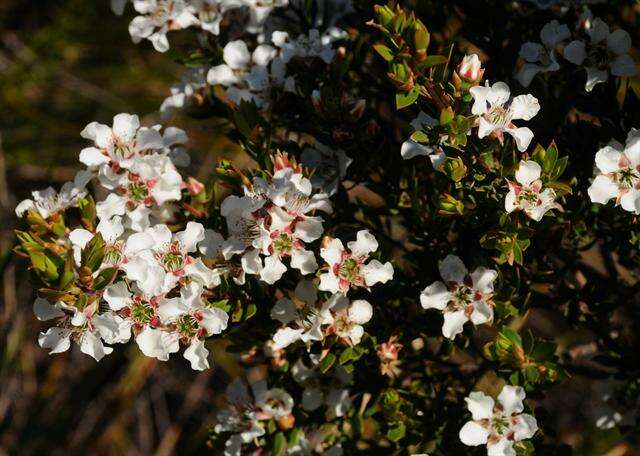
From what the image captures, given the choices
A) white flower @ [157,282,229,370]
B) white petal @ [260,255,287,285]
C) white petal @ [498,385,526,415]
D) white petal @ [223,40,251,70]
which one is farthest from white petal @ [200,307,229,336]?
white petal @ [223,40,251,70]

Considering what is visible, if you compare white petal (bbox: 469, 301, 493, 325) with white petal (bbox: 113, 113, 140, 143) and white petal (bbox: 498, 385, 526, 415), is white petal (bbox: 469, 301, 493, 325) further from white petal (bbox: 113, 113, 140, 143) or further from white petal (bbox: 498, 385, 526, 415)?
white petal (bbox: 113, 113, 140, 143)

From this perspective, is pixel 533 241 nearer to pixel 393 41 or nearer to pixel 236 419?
pixel 393 41

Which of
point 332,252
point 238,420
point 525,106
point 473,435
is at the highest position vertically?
point 525,106

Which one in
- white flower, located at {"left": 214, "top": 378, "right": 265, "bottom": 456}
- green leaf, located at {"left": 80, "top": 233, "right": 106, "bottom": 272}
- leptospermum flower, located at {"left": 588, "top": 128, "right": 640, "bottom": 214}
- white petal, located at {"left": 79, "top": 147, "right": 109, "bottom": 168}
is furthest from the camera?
white flower, located at {"left": 214, "top": 378, "right": 265, "bottom": 456}

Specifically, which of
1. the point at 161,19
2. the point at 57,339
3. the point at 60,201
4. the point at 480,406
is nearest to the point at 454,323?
the point at 480,406

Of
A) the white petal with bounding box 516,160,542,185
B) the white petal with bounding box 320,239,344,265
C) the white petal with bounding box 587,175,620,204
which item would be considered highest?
the white petal with bounding box 516,160,542,185

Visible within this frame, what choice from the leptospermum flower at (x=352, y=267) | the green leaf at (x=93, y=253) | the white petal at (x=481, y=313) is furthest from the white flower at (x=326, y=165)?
the green leaf at (x=93, y=253)

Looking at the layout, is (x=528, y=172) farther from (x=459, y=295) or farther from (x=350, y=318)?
(x=350, y=318)
